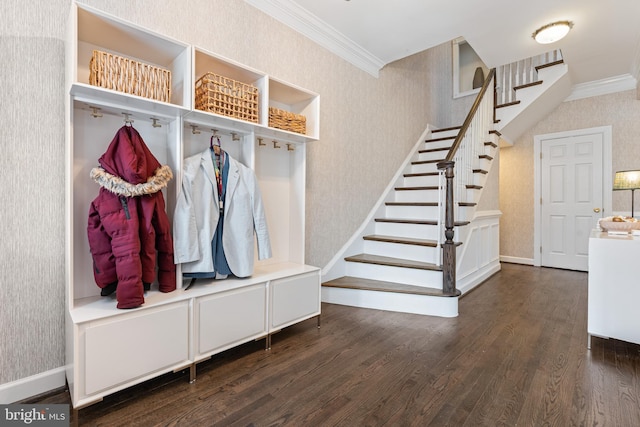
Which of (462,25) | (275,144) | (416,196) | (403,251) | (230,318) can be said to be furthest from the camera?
(416,196)

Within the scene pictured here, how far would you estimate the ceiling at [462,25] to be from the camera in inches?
108

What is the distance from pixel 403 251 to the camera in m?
3.45

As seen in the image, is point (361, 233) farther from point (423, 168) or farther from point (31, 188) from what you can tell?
point (31, 188)

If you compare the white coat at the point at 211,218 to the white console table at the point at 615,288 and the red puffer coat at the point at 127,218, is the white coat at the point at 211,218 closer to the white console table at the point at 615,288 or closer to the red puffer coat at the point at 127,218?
the red puffer coat at the point at 127,218

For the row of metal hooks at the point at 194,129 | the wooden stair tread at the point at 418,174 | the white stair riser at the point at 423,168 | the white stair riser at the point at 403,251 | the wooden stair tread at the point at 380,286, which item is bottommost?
the wooden stair tread at the point at 380,286

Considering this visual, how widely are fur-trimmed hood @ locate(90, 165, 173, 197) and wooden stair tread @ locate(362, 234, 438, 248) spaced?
2487 millimetres

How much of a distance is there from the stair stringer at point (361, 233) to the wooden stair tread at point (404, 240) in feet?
0.33

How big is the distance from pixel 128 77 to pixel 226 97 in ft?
1.84

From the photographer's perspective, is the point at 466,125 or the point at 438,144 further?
the point at 438,144

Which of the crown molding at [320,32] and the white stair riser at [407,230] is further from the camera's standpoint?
the white stair riser at [407,230]

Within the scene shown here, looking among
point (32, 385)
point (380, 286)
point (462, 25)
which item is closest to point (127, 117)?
point (32, 385)

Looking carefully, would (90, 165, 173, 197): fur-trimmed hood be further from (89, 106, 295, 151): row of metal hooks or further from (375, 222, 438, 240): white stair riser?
(375, 222, 438, 240): white stair riser

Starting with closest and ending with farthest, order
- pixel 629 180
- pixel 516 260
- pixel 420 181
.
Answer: pixel 629 180
pixel 420 181
pixel 516 260

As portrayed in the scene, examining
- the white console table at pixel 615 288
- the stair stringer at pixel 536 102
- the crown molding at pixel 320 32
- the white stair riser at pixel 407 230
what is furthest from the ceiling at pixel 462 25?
the white console table at pixel 615 288
